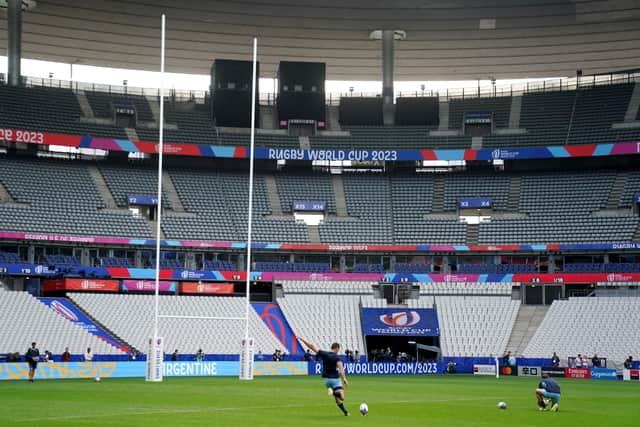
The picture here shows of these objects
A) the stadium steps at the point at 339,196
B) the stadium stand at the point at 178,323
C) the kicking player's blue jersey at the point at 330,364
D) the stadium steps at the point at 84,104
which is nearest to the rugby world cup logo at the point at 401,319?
the stadium stand at the point at 178,323

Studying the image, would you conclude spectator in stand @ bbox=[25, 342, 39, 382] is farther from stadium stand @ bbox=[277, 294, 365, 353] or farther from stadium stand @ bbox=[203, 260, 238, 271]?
stadium stand @ bbox=[203, 260, 238, 271]

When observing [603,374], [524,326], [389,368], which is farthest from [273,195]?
[603,374]

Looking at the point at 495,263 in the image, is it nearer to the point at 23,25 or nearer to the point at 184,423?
the point at 23,25

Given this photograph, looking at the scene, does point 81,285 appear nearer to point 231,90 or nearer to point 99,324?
point 99,324

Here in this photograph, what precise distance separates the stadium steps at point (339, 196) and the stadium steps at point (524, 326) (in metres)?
14.6

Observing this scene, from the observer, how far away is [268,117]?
7300cm

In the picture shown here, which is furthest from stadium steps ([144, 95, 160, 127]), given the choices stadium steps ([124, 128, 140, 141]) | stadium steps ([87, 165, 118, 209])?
stadium steps ([87, 165, 118, 209])

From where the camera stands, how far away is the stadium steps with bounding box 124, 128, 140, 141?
2635 inches

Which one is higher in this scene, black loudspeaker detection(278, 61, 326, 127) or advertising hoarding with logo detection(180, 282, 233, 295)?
black loudspeaker detection(278, 61, 326, 127)

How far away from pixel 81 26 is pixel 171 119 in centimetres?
1028

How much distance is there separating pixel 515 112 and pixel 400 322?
21016 millimetres

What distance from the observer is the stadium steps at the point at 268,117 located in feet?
236

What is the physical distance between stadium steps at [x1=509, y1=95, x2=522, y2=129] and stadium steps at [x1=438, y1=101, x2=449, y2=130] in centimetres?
485

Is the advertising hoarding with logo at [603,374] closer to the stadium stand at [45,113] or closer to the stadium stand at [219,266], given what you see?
the stadium stand at [219,266]
